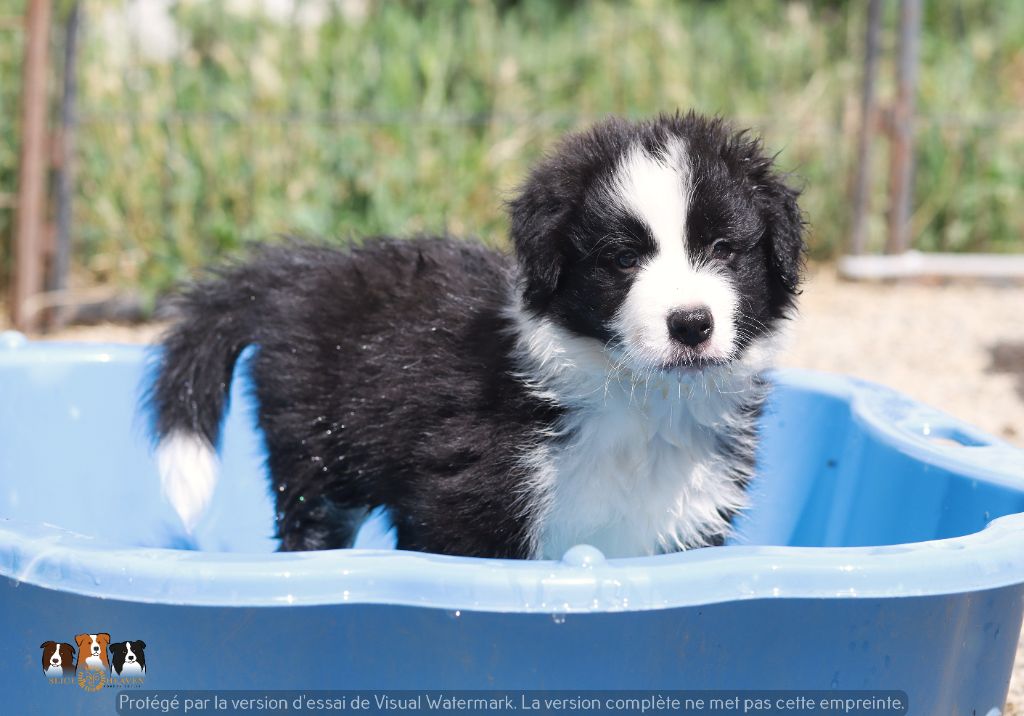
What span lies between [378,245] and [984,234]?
19.5 feet

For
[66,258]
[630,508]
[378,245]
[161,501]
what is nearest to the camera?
[630,508]

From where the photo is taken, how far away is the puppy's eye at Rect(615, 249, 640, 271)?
8.16 feet

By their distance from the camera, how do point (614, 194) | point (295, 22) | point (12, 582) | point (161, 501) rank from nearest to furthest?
point (12, 582)
point (614, 194)
point (161, 501)
point (295, 22)

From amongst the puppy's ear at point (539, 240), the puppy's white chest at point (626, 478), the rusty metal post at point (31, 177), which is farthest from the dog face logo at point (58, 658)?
the rusty metal post at point (31, 177)

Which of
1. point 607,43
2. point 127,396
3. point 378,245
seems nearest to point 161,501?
point 127,396

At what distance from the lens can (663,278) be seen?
2.43 meters

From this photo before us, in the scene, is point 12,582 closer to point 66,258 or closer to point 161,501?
point 161,501

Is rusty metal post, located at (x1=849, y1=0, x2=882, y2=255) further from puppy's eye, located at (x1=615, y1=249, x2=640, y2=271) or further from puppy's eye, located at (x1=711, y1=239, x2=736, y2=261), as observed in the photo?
puppy's eye, located at (x1=615, y1=249, x2=640, y2=271)

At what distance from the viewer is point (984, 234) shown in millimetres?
8250

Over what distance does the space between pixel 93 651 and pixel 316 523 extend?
109 centimetres

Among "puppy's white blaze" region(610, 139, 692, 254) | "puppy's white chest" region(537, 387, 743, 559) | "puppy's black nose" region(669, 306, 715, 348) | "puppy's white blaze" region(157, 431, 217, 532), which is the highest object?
"puppy's white blaze" region(610, 139, 692, 254)

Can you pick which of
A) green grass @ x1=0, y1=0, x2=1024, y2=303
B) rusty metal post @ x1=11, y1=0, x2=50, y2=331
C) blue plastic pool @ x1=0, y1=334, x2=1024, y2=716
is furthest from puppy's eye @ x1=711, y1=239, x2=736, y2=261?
rusty metal post @ x1=11, y1=0, x2=50, y2=331

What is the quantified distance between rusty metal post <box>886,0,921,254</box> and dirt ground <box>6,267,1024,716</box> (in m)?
0.38

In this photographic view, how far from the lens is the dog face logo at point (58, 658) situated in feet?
7.21
